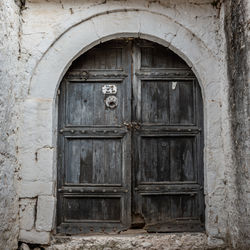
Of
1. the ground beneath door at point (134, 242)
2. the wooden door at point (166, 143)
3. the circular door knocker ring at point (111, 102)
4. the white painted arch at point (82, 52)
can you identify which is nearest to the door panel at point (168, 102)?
the wooden door at point (166, 143)

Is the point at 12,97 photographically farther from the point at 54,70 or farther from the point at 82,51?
the point at 82,51

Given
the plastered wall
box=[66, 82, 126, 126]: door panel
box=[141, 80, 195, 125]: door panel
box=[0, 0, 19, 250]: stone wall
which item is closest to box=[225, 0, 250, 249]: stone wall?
the plastered wall

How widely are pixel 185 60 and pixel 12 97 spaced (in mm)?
1710

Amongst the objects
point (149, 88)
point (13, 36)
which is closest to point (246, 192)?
point (149, 88)

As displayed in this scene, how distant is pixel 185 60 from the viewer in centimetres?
288

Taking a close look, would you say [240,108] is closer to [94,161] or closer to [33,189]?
[94,161]

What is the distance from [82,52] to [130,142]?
1.02 meters

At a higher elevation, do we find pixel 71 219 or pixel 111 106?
pixel 111 106

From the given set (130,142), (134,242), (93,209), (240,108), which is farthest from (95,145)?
(240,108)

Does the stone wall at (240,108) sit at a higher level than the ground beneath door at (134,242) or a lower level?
higher

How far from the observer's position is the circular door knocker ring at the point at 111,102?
294 cm

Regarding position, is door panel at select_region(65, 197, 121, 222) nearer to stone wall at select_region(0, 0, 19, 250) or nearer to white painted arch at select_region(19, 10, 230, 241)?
white painted arch at select_region(19, 10, 230, 241)

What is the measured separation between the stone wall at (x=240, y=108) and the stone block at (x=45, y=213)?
5.41 ft

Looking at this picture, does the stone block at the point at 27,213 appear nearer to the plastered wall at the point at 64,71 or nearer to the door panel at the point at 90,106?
the plastered wall at the point at 64,71
